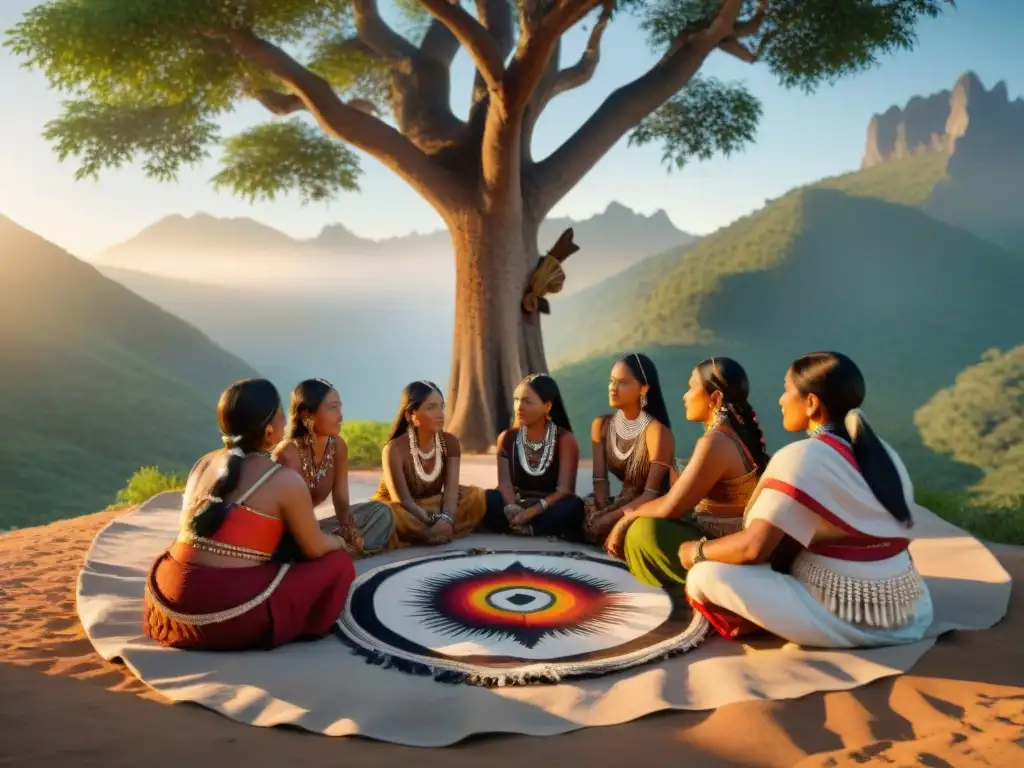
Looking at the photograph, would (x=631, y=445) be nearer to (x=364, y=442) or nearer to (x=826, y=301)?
(x=364, y=442)

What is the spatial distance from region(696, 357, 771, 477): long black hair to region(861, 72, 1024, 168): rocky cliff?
2986 inches

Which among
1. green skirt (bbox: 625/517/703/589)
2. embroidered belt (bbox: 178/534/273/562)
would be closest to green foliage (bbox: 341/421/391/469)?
green skirt (bbox: 625/517/703/589)

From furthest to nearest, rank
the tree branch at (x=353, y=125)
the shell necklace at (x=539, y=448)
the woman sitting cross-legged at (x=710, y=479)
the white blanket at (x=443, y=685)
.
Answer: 1. the tree branch at (x=353, y=125)
2. the shell necklace at (x=539, y=448)
3. the woman sitting cross-legged at (x=710, y=479)
4. the white blanket at (x=443, y=685)

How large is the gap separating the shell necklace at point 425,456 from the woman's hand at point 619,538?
1.30 metres

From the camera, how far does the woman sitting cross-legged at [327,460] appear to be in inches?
187

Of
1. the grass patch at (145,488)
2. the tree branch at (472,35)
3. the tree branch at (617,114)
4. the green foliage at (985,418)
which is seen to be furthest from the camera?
the green foliage at (985,418)

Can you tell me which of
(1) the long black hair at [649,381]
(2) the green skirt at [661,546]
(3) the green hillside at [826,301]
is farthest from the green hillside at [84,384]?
(3) the green hillside at [826,301]

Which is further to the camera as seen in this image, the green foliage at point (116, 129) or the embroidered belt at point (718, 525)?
the green foliage at point (116, 129)

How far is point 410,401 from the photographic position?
5.25 metres

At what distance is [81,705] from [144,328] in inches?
1687

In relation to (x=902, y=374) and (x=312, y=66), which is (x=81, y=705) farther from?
(x=902, y=374)

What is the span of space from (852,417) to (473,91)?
30.4 feet

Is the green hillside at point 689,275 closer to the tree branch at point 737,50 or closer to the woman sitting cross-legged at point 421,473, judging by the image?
the tree branch at point 737,50

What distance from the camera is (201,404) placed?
34781mm
